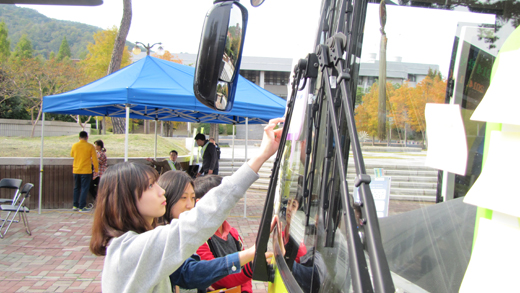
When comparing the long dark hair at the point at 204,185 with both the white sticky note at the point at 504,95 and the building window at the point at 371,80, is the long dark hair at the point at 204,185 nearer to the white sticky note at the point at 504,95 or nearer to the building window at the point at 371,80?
the building window at the point at 371,80

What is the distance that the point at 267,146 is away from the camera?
4.48ft

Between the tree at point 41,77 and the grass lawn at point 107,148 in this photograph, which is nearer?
the grass lawn at point 107,148

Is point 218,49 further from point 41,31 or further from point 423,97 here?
point 41,31

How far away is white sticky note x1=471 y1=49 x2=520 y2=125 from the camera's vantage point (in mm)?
601

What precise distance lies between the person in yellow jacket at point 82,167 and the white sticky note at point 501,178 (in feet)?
27.5

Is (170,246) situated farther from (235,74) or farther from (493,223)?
(493,223)

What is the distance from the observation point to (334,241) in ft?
3.64

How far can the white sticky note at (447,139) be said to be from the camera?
0.77 m

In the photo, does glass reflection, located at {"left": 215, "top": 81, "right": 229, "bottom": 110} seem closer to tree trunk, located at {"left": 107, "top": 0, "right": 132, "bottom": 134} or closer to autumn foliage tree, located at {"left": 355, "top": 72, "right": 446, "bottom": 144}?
autumn foliage tree, located at {"left": 355, "top": 72, "right": 446, "bottom": 144}

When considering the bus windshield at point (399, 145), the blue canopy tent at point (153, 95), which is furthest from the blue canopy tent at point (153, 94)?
the bus windshield at point (399, 145)

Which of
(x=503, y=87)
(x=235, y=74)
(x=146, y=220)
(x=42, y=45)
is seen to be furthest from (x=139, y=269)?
(x=42, y=45)

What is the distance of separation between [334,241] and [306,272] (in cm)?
15

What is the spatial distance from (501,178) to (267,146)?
0.84 m

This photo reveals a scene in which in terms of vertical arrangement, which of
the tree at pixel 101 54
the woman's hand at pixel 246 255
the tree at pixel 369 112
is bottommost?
the woman's hand at pixel 246 255
